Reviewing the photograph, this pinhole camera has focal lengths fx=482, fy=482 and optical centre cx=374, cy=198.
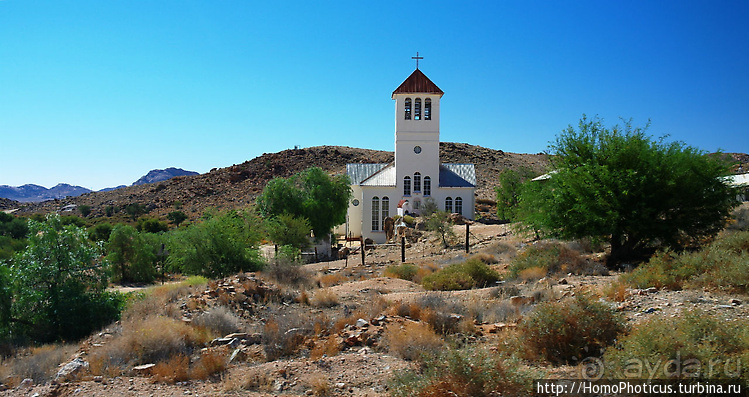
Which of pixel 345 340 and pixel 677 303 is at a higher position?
pixel 677 303

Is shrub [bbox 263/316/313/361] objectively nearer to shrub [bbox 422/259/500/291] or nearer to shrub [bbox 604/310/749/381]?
shrub [bbox 604/310/749/381]

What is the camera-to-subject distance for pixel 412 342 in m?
7.69

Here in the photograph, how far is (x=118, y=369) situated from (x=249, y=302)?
14.4 feet

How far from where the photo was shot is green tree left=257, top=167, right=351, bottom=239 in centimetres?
2841

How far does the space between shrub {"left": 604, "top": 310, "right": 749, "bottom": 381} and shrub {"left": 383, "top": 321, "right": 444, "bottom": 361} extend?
254cm

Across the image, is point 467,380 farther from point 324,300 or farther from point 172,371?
point 324,300

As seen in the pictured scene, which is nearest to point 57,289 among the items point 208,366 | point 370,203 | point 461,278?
point 208,366

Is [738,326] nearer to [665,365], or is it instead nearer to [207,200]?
[665,365]

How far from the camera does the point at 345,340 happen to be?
845cm

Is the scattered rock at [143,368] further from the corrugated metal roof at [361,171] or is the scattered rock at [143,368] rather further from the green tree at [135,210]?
the green tree at [135,210]

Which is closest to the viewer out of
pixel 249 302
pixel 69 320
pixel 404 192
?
pixel 69 320

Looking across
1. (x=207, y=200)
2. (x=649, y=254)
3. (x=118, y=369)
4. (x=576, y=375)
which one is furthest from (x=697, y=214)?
(x=207, y=200)

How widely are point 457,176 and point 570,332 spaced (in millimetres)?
31461

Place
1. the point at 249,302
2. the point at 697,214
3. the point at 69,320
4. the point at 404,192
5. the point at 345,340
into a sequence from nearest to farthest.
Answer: the point at 345,340
the point at 69,320
the point at 249,302
the point at 697,214
the point at 404,192
